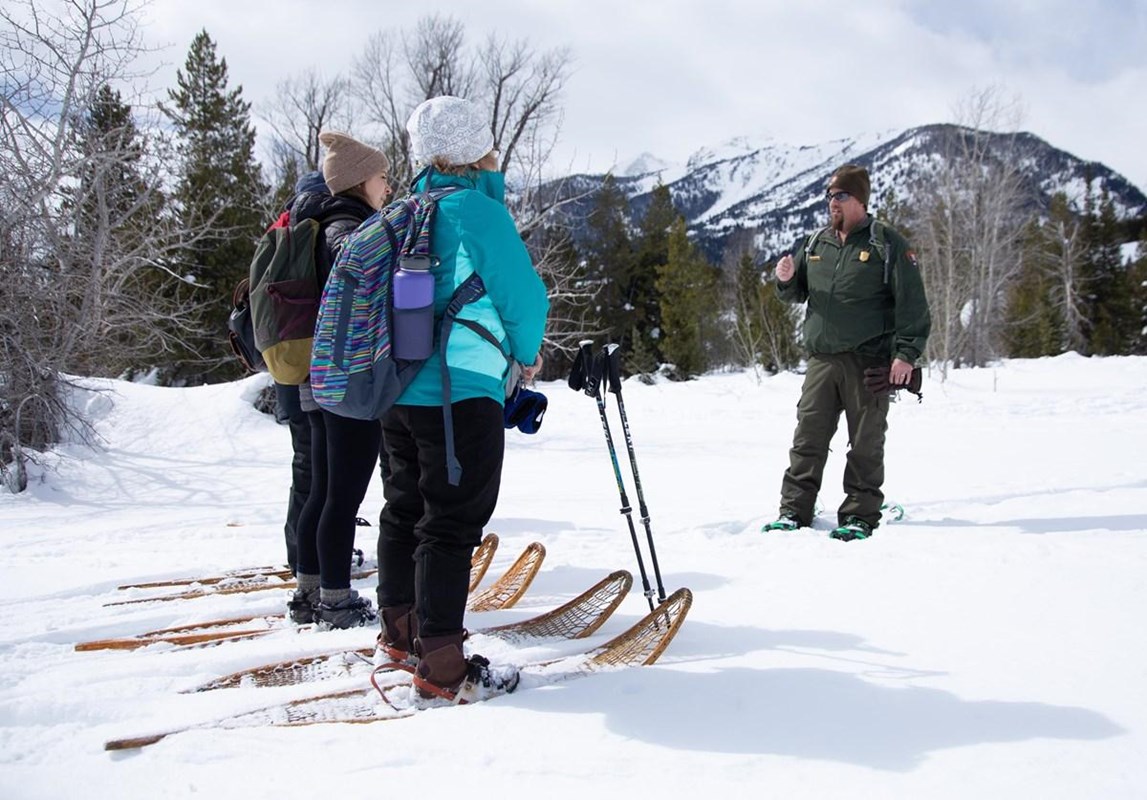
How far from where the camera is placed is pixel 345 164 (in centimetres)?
275

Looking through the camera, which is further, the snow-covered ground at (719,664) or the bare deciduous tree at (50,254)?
the bare deciduous tree at (50,254)

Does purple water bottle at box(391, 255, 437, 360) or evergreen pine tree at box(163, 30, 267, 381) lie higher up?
evergreen pine tree at box(163, 30, 267, 381)

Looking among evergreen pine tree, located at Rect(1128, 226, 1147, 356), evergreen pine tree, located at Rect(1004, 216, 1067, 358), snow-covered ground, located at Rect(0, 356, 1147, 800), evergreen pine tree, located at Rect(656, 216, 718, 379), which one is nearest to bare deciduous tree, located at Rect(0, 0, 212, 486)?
snow-covered ground, located at Rect(0, 356, 1147, 800)

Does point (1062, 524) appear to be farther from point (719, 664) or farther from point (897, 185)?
point (897, 185)

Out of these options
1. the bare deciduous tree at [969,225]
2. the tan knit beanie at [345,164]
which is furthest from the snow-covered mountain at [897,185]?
the tan knit beanie at [345,164]

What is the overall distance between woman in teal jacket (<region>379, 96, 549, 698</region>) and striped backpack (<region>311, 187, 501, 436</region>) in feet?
0.11

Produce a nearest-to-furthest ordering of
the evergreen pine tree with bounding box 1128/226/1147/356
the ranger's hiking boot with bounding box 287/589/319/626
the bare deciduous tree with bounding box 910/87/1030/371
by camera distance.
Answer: the ranger's hiking boot with bounding box 287/589/319/626
the bare deciduous tree with bounding box 910/87/1030/371
the evergreen pine tree with bounding box 1128/226/1147/356

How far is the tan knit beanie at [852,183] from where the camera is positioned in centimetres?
403

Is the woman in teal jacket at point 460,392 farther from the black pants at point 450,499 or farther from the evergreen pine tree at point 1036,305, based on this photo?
the evergreen pine tree at point 1036,305

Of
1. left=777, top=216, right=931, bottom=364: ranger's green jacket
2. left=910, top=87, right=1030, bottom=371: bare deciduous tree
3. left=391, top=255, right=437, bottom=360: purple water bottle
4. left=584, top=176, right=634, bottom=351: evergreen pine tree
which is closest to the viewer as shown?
left=391, top=255, right=437, bottom=360: purple water bottle

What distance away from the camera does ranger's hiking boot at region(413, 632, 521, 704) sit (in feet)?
6.63

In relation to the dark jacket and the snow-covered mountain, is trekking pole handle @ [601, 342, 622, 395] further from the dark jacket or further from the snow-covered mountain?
the snow-covered mountain

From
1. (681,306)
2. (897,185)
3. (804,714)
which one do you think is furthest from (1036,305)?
(897,185)

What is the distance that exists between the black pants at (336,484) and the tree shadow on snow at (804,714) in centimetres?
93
